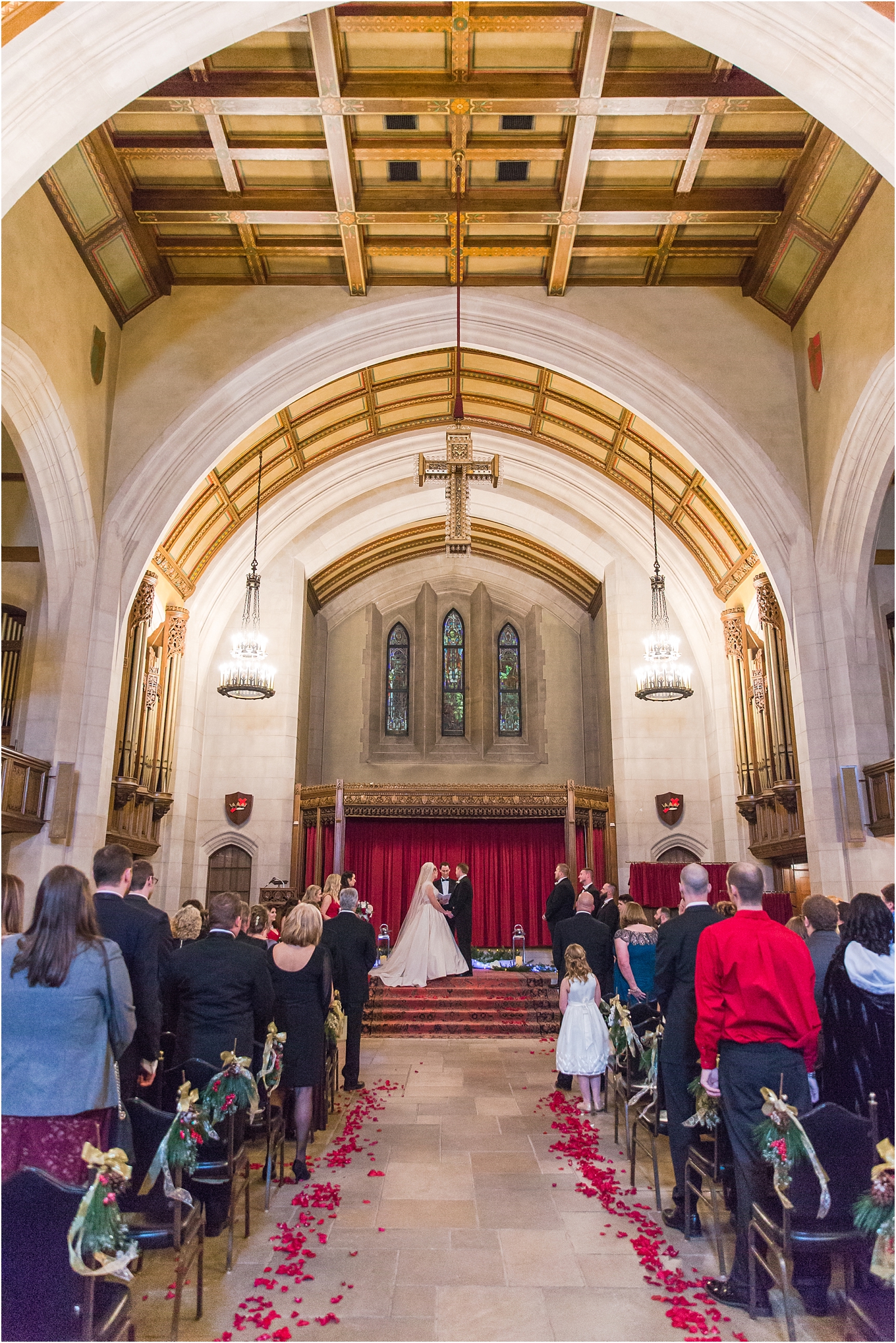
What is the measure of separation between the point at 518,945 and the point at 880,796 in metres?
8.76

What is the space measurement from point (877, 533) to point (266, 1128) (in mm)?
9160

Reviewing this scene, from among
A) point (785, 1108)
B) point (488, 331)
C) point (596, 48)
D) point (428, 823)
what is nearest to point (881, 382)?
point (596, 48)

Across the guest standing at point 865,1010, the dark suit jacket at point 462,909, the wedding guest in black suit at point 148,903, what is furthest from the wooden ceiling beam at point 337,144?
Answer: the dark suit jacket at point 462,909

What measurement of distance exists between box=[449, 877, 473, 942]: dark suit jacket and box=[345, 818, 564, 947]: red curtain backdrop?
166 inches

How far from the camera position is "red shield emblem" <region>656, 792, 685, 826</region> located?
14.7 m

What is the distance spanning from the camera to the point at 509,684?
61.6 ft

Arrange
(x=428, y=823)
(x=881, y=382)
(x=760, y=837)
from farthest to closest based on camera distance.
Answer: (x=428, y=823) < (x=760, y=837) < (x=881, y=382)

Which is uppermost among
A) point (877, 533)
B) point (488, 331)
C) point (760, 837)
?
point (488, 331)

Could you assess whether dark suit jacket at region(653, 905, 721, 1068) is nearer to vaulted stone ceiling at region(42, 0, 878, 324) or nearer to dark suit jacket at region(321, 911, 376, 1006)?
dark suit jacket at region(321, 911, 376, 1006)

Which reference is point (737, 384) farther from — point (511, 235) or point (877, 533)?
point (511, 235)

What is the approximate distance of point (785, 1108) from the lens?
2.97m

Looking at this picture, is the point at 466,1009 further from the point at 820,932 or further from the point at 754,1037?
the point at 754,1037

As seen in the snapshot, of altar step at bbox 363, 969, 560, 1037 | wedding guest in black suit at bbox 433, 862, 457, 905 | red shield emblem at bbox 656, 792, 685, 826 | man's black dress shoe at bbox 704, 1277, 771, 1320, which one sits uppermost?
red shield emblem at bbox 656, 792, 685, 826

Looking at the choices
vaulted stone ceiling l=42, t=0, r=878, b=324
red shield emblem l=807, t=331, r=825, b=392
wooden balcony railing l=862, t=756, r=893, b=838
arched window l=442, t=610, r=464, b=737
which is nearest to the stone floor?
wooden balcony railing l=862, t=756, r=893, b=838
